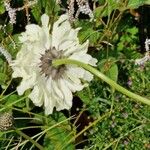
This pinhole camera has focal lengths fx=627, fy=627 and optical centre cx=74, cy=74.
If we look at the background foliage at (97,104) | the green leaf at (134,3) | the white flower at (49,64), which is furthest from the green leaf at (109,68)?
the white flower at (49,64)

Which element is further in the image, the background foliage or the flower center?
the background foliage

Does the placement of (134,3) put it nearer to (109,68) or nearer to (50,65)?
(109,68)

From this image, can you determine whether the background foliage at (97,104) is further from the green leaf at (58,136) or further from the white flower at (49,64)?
the white flower at (49,64)

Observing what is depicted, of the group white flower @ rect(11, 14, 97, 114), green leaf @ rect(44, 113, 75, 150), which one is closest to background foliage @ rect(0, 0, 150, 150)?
green leaf @ rect(44, 113, 75, 150)

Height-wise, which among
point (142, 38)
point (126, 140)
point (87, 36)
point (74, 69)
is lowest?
point (126, 140)

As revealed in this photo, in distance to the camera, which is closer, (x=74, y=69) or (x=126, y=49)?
(x=74, y=69)

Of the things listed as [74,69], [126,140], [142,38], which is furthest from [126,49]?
[74,69]

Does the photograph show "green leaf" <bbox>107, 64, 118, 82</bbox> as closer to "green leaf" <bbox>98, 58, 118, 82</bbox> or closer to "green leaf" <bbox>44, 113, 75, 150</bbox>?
"green leaf" <bbox>98, 58, 118, 82</bbox>

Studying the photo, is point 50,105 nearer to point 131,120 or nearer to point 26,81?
point 26,81
